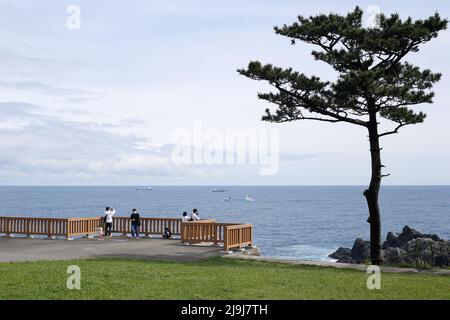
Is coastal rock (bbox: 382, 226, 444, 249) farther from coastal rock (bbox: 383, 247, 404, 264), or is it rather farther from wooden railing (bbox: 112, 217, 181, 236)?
wooden railing (bbox: 112, 217, 181, 236)

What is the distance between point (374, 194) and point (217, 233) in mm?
6802

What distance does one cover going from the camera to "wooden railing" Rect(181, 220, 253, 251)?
22527 mm

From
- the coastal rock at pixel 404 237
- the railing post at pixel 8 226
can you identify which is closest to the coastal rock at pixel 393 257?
the coastal rock at pixel 404 237

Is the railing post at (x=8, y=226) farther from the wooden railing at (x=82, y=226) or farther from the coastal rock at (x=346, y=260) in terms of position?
the coastal rock at (x=346, y=260)

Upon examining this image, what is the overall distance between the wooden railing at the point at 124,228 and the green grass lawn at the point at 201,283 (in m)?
6.56

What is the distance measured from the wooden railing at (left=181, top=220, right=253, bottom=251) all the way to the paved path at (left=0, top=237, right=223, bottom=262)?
0.59 meters

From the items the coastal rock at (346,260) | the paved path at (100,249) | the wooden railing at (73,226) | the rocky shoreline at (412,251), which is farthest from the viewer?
the coastal rock at (346,260)

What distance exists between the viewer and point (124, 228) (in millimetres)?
28219

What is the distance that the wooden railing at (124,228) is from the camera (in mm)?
23531

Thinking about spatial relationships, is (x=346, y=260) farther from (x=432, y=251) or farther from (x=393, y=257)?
(x=393, y=257)

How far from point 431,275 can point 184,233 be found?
36.3 ft

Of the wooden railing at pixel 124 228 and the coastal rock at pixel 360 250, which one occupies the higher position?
the wooden railing at pixel 124 228
